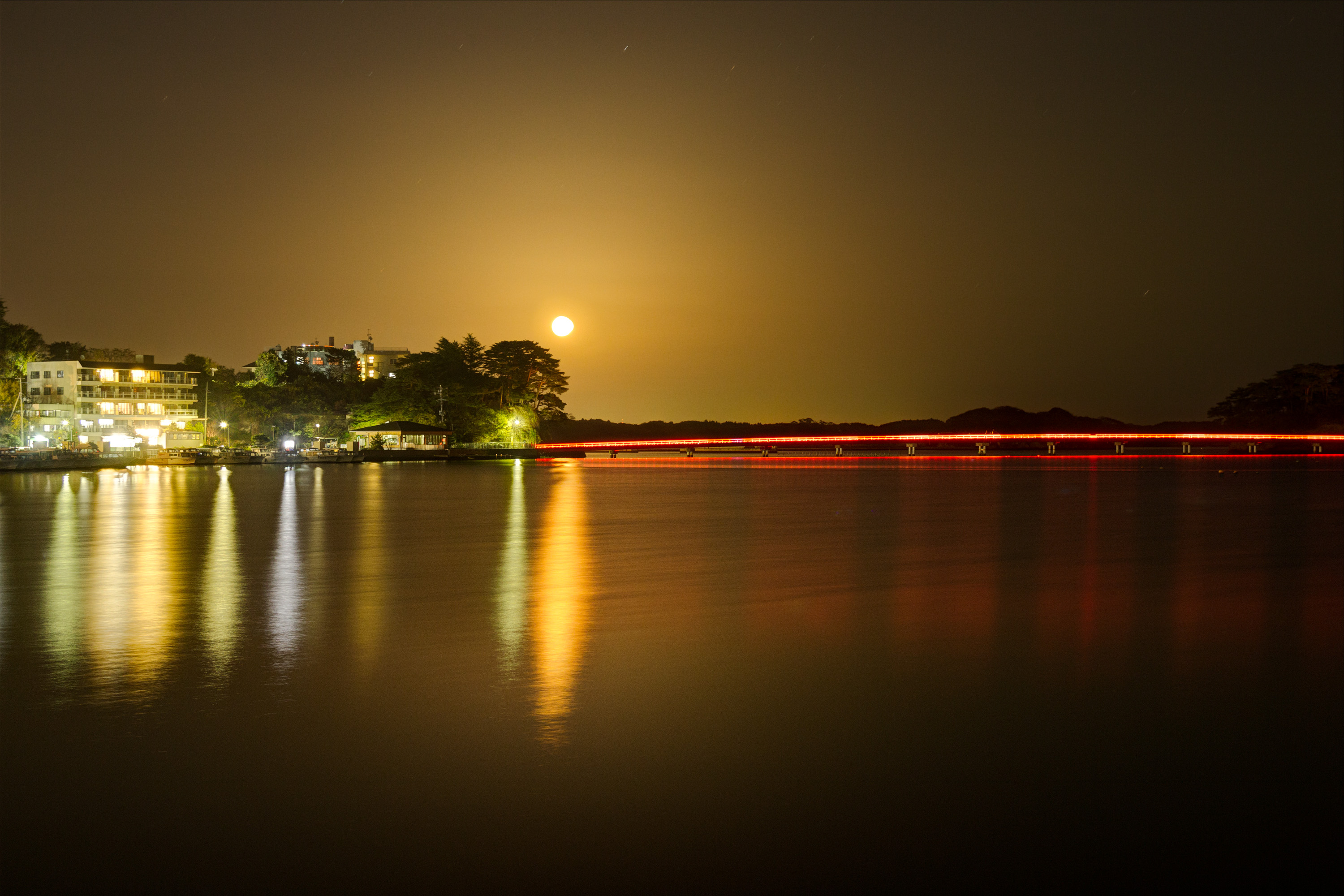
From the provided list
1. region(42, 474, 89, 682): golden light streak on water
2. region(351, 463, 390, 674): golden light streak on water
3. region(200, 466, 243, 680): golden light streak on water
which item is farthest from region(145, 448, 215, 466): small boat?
region(200, 466, 243, 680): golden light streak on water

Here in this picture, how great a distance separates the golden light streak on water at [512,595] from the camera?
7.65 meters

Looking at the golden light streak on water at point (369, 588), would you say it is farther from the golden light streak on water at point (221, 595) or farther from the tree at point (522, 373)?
the tree at point (522, 373)

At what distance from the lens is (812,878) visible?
12.5 ft

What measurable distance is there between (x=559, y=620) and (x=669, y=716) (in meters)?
3.36

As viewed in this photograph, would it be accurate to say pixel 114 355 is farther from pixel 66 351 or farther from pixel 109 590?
pixel 109 590

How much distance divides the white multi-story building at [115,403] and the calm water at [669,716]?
7856 cm

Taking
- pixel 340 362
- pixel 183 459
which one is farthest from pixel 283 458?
pixel 340 362

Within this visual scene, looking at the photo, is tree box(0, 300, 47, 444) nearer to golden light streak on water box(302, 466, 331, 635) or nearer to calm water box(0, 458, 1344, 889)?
golden light streak on water box(302, 466, 331, 635)

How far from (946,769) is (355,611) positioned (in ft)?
20.7

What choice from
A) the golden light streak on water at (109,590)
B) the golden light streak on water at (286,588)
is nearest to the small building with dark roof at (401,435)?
the golden light streak on water at (109,590)

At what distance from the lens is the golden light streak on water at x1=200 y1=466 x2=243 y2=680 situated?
755cm

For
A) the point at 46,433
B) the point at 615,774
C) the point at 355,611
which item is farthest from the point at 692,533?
the point at 46,433

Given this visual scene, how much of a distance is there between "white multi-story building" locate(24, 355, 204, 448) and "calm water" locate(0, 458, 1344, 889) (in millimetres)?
78563

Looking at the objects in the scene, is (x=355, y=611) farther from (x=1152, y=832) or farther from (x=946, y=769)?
(x=1152, y=832)
